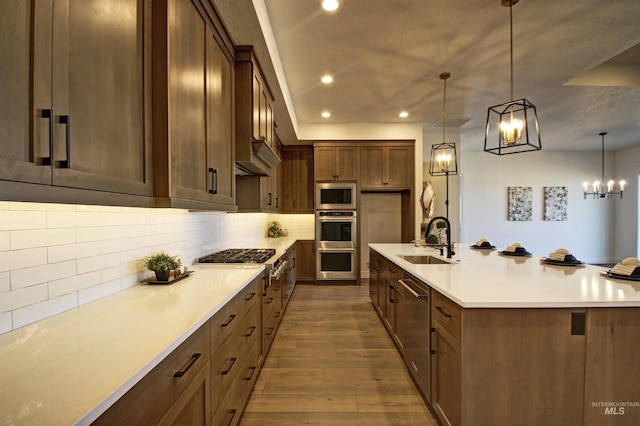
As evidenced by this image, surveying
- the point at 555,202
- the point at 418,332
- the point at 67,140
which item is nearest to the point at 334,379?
the point at 418,332

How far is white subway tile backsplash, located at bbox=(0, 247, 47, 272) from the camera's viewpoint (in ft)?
3.26

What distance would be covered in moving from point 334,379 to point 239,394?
0.86 metres

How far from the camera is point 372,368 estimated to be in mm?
2463

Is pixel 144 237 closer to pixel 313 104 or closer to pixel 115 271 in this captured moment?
pixel 115 271

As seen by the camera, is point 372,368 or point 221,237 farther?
point 221,237

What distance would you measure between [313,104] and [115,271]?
3503 millimetres

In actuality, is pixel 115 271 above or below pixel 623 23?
below

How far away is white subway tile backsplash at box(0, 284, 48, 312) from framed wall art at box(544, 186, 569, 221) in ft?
31.3

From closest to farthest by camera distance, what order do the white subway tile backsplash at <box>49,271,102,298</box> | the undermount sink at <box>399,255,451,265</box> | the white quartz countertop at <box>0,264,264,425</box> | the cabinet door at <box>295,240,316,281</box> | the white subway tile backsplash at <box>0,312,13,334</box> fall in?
the white quartz countertop at <box>0,264,264,425</box>, the white subway tile backsplash at <box>0,312,13,334</box>, the white subway tile backsplash at <box>49,271,102,298</box>, the undermount sink at <box>399,255,451,265</box>, the cabinet door at <box>295,240,316,281</box>

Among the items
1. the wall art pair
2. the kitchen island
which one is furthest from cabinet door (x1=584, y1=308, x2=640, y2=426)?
the wall art pair

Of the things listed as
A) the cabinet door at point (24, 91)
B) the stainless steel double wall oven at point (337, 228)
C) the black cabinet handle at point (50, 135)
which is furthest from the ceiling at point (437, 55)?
the black cabinet handle at point (50, 135)

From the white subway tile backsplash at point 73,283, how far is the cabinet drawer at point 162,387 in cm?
59

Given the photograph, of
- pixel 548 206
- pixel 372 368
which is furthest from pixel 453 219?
pixel 372 368

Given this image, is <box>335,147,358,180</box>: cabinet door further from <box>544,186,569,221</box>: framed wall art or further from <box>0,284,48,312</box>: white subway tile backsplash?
<box>544,186,569,221</box>: framed wall art
